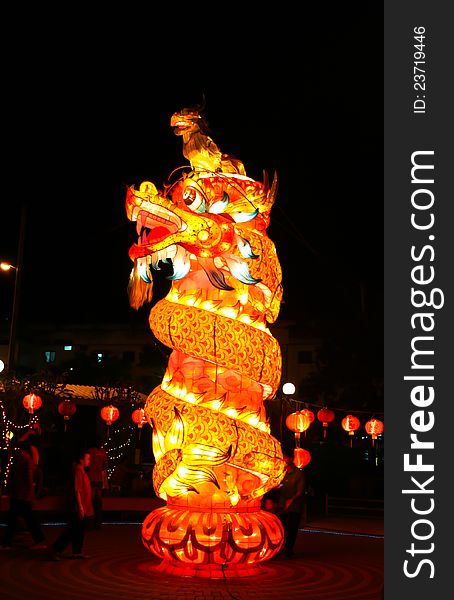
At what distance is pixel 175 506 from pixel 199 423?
1.11 meters

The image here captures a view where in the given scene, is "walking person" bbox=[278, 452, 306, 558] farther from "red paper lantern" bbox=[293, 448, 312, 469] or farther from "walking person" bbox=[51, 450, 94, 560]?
"walking person" bbox=[51, 450, 94, 560]

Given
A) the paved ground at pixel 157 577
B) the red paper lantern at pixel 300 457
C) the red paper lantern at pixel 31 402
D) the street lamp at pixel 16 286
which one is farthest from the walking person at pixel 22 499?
the street lamp at pixel 16 286

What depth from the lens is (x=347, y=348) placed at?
22.6 meters

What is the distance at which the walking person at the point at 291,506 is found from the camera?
32.0ft

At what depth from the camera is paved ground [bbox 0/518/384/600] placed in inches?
284

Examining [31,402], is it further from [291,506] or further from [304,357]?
[304,357]

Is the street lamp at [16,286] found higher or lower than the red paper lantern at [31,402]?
higher

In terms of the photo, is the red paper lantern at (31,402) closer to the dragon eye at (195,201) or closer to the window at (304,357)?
the dragon eye at (195,201)

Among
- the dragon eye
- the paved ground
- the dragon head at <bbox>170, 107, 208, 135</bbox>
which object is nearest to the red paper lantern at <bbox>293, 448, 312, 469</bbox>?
the paved ground

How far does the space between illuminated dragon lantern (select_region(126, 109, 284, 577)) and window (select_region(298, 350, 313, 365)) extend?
24.2m

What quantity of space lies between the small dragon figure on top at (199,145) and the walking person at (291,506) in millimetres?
4207

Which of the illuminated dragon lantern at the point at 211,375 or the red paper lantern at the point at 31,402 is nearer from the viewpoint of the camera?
the illuminated dragon lantern at the point at 211,375

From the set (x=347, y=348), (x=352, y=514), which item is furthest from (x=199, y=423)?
(x=347, y=348)

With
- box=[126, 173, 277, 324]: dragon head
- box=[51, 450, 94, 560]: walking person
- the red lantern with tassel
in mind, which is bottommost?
box=[51, 450, 94, 560]: walking person
